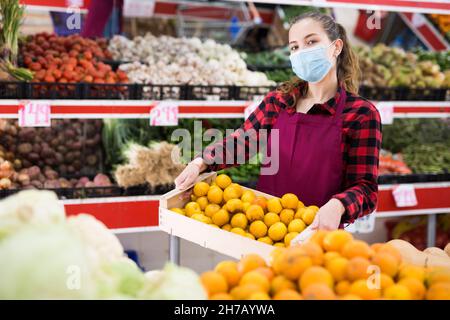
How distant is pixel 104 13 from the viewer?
4605mm

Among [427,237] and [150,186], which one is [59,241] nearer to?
[150,186]

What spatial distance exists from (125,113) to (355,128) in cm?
160

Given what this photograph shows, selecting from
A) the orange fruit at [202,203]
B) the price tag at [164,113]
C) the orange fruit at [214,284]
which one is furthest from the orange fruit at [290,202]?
the price tag at [164,113]

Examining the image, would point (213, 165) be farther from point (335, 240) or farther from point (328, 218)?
point (335, 240)

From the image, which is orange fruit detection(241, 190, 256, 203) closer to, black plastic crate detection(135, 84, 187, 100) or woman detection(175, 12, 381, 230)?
woman detection(175, 12, 381, 230)

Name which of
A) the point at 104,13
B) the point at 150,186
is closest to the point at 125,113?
the point at 150,186

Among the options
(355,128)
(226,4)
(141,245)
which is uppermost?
(226,4)

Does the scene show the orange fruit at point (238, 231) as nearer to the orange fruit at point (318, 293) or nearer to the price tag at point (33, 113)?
the orange fruit at point (318, 293)

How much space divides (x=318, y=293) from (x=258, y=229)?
856mm

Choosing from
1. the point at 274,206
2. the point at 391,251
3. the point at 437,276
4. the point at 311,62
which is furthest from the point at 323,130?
the point at 437,276

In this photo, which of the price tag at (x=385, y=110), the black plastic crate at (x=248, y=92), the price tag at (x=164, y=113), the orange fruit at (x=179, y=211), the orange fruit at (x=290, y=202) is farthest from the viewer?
the price tag at (x=385, y=110)

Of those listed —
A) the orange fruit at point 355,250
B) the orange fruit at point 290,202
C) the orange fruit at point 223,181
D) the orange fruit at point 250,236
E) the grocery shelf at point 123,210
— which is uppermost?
the orange fruit at point 223,181

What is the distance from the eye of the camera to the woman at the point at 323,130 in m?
2.32

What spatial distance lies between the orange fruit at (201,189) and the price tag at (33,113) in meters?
1.25
